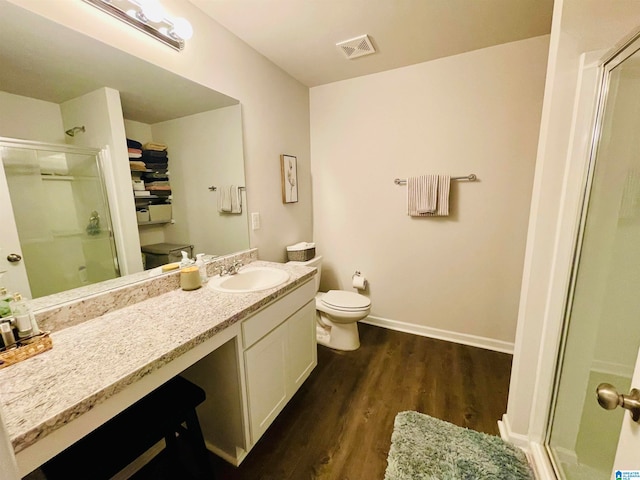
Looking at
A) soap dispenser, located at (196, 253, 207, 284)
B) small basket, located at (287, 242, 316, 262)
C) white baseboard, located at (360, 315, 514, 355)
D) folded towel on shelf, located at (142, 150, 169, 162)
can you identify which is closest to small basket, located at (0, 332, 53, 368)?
soap dispenser, located at (196, 253, 207, 284)

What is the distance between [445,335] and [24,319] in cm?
258

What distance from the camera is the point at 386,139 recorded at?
7.43 ft

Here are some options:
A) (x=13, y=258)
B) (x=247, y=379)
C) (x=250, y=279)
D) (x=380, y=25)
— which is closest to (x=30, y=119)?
(x=13, y=258)

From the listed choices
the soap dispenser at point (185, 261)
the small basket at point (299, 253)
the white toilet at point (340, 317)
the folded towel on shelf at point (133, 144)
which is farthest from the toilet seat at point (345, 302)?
the folded towel on shelf at point (133, 144)

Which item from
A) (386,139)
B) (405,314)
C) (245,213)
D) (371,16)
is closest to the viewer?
(371,16)

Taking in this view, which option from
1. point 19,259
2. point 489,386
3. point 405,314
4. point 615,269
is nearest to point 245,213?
point 19,259

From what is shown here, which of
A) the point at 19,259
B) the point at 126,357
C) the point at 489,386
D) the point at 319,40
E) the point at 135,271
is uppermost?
the point at 319,40

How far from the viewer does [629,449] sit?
522 mm

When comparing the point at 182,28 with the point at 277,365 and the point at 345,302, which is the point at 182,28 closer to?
the point at 277,365

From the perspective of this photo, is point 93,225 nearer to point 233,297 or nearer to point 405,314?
point 233,297

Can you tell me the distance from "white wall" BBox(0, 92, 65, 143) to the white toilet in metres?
1.48

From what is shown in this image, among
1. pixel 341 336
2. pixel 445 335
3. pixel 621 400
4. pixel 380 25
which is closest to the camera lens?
pixel 621 400

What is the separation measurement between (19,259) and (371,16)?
6.56 feet

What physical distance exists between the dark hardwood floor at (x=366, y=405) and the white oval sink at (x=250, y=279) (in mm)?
774
